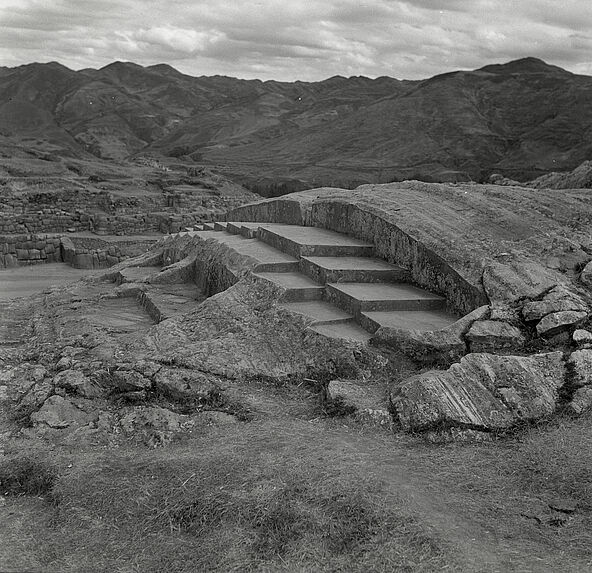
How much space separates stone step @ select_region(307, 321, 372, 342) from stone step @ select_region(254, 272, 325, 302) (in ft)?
2.23

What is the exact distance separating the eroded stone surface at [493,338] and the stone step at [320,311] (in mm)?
1313

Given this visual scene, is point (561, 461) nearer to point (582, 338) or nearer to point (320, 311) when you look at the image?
point (582, 338)

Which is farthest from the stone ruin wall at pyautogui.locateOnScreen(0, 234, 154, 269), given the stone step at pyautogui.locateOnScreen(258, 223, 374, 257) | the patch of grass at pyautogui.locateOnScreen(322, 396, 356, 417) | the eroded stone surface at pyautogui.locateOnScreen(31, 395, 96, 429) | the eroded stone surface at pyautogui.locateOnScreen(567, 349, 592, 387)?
the eroded stone surface at pyautogui.locateOnScreen(567, 349, 592, 387)

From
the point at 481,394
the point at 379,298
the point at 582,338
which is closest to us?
the point at 481,394

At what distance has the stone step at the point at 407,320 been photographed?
669 centimetres

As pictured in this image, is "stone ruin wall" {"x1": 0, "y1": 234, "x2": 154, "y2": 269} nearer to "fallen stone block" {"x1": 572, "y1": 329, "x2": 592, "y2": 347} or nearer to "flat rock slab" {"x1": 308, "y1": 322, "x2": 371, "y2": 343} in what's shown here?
"flat rock slab" {"x1": 308, "y1": 322, "x2": 371, "y2": 343}

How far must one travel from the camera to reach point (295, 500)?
448cm

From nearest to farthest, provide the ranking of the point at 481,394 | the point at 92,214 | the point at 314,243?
the point at 481,394
the point at 314,243
the point at 92,214

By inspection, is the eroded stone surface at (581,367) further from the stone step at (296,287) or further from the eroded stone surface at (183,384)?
the eroded stone surface at (183,384)

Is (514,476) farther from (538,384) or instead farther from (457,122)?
(457,122)

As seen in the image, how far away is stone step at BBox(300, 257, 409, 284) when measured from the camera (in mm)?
7691

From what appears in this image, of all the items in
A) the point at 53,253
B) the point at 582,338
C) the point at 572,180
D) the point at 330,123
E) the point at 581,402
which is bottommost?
the point at 53,253

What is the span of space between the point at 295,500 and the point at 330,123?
7318 cm

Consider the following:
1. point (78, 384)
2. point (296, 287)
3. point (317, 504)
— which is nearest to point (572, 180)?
point (296, 287)
